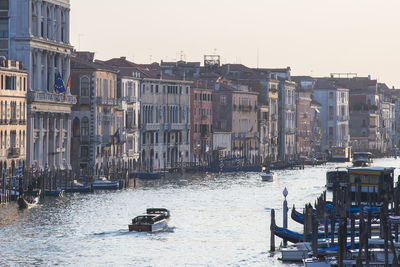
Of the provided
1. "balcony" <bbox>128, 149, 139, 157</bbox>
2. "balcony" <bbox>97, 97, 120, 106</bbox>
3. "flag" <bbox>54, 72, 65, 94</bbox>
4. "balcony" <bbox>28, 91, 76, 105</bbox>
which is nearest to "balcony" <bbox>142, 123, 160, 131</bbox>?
"balcony" <bbox>128, 149, 139, 157</bbox>

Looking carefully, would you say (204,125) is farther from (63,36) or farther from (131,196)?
(131,196)

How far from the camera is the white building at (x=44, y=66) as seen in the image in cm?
7662

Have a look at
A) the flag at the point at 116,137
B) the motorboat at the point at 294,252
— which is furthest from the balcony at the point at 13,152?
the motorboat at the point at 294,252

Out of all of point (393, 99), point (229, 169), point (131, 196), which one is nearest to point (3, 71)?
point (131, 196)

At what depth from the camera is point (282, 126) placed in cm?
13775

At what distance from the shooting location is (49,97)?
7819 centimetres

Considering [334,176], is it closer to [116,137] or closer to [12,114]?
[12,114]

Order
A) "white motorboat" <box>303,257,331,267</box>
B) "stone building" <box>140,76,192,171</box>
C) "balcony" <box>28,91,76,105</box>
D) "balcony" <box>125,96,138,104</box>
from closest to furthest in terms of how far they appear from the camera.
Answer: "white motorboat" <box>303,257,331,267</box> < "balcony" <box>28,91,76,105</box> < "balcony" <box>125,96,138,104</box> < "stone building" <box>140,76,192,171</box>

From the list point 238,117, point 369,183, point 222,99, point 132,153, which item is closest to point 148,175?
point 132,153

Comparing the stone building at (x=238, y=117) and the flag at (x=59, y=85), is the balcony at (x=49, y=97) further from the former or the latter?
the stone building at (x=238, y=117)

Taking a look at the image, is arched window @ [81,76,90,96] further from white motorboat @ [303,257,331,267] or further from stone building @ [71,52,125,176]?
white motorboat @ [303,257,331,267]

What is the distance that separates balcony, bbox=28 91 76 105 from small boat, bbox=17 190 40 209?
43.3 ft

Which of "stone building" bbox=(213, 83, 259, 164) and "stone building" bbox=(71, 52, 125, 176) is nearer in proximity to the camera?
"stone building" bbox=(71, 52, 125, 176)

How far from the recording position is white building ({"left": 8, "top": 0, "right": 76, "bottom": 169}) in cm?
7662
